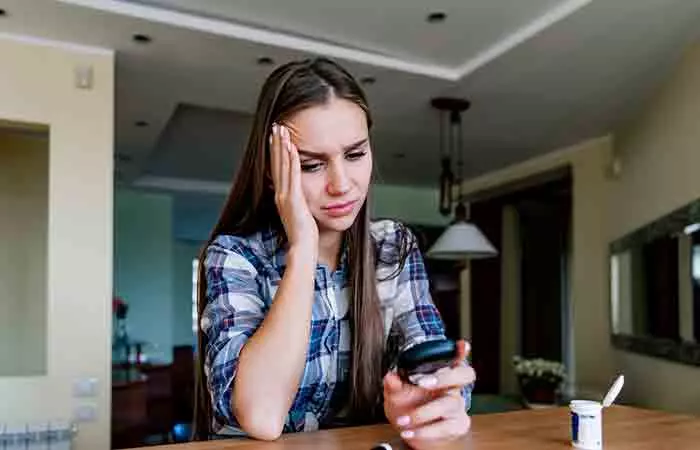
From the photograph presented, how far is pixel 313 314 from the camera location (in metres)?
0.95

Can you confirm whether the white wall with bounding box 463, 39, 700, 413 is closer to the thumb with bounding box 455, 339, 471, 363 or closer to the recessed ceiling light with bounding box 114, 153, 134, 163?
the thumb with bounding box 455, 339, 471, 363

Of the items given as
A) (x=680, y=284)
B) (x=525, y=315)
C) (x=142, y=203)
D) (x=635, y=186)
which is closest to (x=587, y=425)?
(x=680, y=284)

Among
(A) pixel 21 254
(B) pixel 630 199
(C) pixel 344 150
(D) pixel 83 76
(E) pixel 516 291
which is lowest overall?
(E) pixel 516 291

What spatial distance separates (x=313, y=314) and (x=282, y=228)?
4.8 inches

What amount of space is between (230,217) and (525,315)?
19.7ft

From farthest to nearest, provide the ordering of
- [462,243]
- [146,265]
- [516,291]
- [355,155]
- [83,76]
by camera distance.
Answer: [146,265] < [516,291] < [462,243] < [83,76] < [355,155]

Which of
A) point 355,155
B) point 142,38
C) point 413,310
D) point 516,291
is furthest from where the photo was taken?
point 516,291

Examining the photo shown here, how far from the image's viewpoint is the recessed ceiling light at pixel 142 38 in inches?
112

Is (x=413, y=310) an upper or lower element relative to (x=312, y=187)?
lower

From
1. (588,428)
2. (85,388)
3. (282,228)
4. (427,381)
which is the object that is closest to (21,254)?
(85,388)

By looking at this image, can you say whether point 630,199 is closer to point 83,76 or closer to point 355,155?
point 83,76

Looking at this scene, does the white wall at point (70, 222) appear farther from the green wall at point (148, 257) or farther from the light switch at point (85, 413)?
the green wall at point (148, 257)

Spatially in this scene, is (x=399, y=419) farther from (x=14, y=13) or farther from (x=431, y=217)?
(x=431, y=217)

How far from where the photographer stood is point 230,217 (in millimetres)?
985
